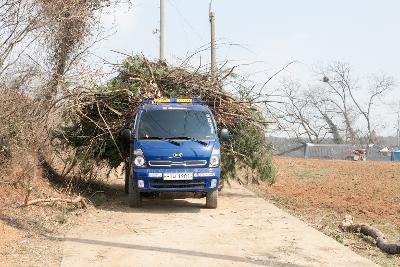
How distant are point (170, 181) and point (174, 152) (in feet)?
1.90

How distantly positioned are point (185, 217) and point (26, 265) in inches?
164

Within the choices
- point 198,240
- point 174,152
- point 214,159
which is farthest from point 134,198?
point 198,240

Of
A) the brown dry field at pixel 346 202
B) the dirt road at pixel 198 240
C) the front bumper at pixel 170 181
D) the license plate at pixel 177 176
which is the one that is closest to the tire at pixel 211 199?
the dirt road at pixel 198 240

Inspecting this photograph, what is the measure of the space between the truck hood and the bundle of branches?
5.62 ft

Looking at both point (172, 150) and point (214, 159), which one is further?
point (214, 159)

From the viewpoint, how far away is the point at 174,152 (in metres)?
11.0

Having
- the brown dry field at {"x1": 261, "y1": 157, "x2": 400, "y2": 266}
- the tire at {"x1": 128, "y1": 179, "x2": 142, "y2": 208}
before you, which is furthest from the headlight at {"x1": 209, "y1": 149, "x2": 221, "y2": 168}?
the brown dry field at {"x1": 261, "y1": 157, "x2": 400, "y2": 266}

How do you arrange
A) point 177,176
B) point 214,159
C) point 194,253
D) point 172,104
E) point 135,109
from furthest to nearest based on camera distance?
point 135,109 → point 172,104 → point 214,159 → point 177,176 → point 194,253

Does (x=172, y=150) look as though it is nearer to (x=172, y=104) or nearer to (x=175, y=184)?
(x=175, y=184)

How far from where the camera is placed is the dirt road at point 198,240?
23.8ft

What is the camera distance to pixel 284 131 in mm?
14227

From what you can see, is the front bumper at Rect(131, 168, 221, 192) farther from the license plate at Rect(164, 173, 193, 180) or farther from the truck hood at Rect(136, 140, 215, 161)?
the truck hood at Rect(136, 140, 215, 161)

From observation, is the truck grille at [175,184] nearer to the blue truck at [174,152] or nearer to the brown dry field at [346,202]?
the blue truck at [174,152]

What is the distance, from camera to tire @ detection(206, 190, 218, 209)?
1152cm
